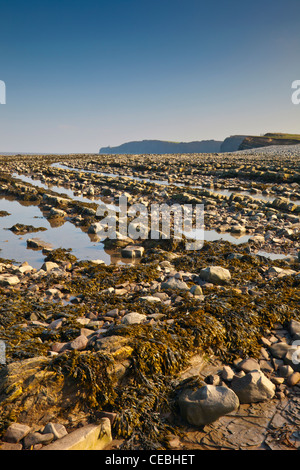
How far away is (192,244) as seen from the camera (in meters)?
7.50

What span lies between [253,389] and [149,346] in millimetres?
1055

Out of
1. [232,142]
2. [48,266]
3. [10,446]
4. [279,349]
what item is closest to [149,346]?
[10,446]

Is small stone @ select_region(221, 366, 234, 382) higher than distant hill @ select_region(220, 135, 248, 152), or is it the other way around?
distant hill @ select_region(220, 135, 248, 152)

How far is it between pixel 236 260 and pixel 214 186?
42.2 feet

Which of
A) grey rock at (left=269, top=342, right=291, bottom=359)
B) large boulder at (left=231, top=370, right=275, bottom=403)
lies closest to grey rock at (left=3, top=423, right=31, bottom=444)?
large boulder at (left=231, top=370, right=275, bottom=403)

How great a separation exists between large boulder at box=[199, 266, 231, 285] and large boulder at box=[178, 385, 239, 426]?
2841mm

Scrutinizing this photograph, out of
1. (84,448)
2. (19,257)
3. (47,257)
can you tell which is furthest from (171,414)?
(19,257)

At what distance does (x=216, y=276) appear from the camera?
527 centimetres

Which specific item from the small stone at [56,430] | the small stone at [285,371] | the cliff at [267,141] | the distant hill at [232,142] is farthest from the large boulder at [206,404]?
the distant hill at [232,142]

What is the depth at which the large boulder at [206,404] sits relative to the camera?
2375mm

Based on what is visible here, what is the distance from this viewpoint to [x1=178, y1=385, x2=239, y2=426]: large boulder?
2.38 metres

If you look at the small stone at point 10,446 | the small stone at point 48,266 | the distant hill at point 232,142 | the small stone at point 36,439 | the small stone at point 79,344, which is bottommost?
the small stone at point 10,446

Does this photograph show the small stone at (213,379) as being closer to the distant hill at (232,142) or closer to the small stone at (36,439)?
the small stone at (36,439)

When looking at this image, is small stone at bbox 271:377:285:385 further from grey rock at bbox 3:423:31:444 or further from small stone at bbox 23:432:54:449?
grey rock at bbox 3:423:31:444
